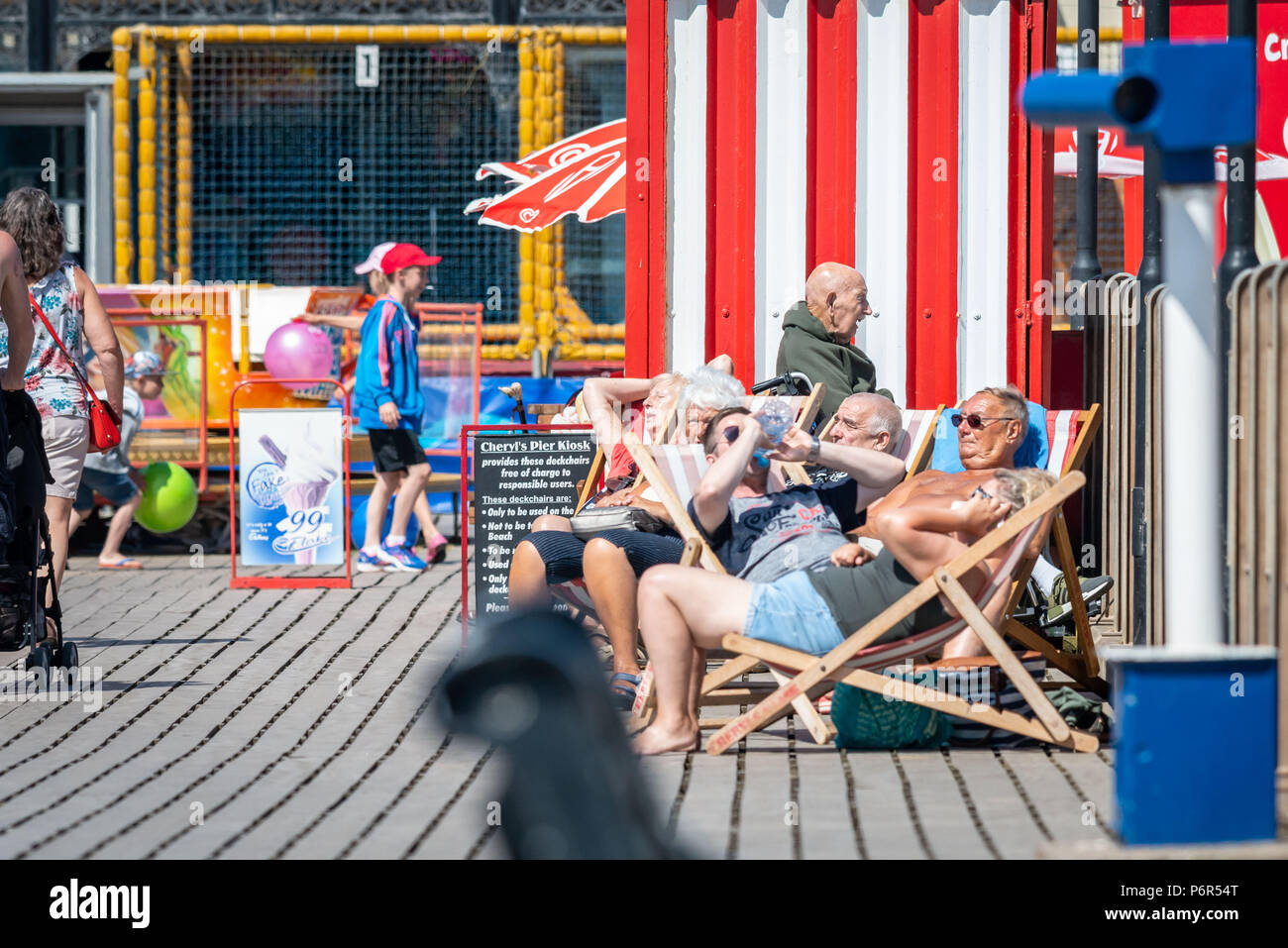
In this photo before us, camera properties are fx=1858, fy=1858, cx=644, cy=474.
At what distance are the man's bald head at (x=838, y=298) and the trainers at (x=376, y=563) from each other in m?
3.78

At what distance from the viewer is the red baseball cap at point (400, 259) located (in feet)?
33.9

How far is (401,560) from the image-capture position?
407 inches

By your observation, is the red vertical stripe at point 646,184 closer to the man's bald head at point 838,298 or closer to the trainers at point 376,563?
the man's bald head at point 838,298

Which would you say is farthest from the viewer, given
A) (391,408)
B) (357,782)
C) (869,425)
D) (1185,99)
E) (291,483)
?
(391,408)

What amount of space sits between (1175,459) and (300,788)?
8.15 feet

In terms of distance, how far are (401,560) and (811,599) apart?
5.23 m

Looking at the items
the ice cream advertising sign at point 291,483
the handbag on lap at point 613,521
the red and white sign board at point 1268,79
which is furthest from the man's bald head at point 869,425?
the red and white sign board at point 1268,79

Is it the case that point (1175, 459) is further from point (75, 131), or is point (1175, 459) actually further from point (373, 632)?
point (75, 131)

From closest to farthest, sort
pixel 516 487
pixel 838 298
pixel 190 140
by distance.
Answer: pixel 838 298, pixel 516 487, pixel 190 140

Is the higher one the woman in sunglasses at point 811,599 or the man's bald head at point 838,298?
the man's bald head at point 838,298

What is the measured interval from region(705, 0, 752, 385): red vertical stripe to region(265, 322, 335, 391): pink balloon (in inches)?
186

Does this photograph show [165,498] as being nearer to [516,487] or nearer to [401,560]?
[401,560]

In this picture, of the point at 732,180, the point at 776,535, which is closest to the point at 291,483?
the point at 732,180

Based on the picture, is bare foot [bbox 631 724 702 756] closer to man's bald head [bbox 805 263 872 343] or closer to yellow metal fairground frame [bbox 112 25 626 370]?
man's bald head [bbox 805 263 872 343]
